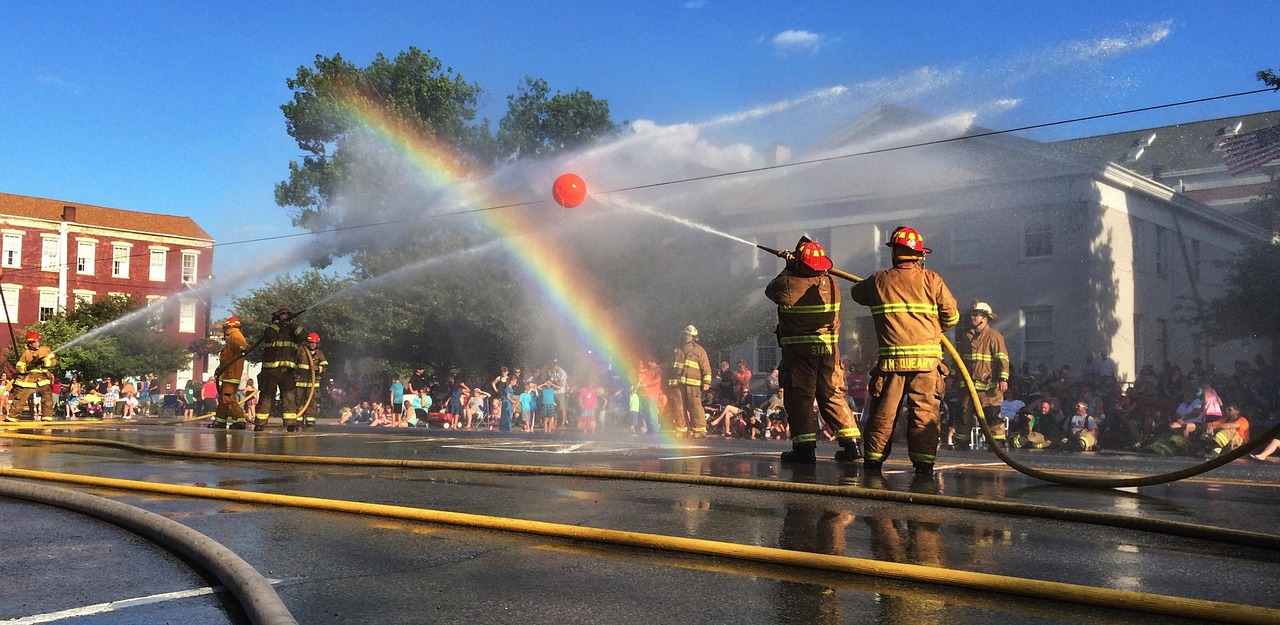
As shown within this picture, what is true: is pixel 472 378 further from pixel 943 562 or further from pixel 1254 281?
pixel 943 562

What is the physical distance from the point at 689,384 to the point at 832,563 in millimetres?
11902

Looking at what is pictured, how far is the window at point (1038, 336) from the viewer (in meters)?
24.1

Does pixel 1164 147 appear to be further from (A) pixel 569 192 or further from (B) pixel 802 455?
(B) pixel 802 455

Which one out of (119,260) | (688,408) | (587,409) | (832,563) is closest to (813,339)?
(832,563)

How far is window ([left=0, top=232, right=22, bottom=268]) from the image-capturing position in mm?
55688

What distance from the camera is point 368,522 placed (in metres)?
5.24

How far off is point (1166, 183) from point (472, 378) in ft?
66.3

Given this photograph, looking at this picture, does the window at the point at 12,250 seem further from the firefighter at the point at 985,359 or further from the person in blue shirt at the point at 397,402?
the firefighter at the point at 985,359

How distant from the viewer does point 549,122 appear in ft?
123

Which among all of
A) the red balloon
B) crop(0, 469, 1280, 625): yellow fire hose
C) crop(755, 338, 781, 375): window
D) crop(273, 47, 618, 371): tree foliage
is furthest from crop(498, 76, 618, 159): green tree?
crop(0, 469, 1280, 625): yellow fire hose

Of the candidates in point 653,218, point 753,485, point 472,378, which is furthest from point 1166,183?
point 753,485

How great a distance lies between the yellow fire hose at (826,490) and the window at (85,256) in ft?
179

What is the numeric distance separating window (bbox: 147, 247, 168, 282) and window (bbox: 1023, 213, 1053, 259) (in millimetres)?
51244

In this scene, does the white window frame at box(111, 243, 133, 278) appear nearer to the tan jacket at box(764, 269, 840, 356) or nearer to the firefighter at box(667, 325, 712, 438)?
the firefighter at box(667, 325, 712, 438)
